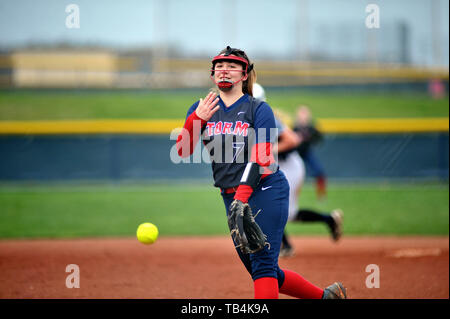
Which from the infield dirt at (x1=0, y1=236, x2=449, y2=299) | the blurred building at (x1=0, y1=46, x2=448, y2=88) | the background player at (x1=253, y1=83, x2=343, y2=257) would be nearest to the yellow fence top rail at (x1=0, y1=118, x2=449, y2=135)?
the infield dirt at (x1=0, y1=236, x2=449, y2=299)

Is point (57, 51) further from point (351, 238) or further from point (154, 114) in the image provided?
point (351, 238)

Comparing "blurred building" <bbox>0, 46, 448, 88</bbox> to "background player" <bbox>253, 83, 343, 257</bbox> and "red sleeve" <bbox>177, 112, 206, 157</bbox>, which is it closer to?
"background player" <bbox>253, 83, 343, 257</bbox>

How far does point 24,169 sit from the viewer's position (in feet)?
47.2

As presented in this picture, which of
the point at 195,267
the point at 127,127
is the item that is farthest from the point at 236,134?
the point at 127,127

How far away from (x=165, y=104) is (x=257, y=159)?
1775cm

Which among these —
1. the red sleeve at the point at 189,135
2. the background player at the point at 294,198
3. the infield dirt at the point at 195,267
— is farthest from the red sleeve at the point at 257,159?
the background player at the point at 294,198

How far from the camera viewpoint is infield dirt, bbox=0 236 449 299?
484cm

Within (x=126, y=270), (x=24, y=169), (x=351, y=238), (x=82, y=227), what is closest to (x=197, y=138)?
(x=126, y=270)

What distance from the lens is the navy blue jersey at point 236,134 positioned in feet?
10.8

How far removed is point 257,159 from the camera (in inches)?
128

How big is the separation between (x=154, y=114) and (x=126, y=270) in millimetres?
13744

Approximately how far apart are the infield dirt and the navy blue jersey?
1.74 meters

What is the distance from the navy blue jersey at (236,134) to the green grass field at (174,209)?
5.59 meters

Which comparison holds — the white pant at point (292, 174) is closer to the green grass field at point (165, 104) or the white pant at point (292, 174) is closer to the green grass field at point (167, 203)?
the green grass field at point (167, 203)
